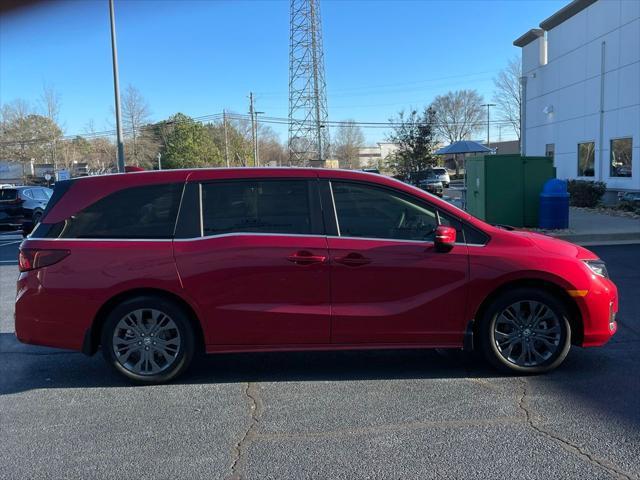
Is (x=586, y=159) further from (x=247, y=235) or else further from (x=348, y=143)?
(x=348, y=143)

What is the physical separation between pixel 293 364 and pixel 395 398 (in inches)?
47.1

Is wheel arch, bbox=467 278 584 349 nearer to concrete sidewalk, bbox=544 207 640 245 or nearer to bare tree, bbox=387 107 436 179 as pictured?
concrete sidewalk, bbox=544 207 640 245

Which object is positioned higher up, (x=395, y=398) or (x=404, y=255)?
(x=404, y=255)

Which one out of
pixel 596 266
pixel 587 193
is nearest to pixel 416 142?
pixel 587 193

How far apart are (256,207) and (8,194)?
744 inches

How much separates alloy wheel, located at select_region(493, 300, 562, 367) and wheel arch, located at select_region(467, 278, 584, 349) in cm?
13

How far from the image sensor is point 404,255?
4539 mm

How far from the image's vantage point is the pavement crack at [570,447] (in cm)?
315

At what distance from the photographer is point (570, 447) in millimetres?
3461

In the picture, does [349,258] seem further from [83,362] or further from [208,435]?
[83,362]

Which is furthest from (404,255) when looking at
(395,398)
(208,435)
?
(208,435)

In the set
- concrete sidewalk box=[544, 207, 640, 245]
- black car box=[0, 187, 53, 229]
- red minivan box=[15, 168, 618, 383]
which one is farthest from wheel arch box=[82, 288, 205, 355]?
black car box=[0, 187, 53, 229]

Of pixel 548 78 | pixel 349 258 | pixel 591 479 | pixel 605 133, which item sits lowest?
pixel 591 479

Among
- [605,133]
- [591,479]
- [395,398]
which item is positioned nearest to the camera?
[591,479]
